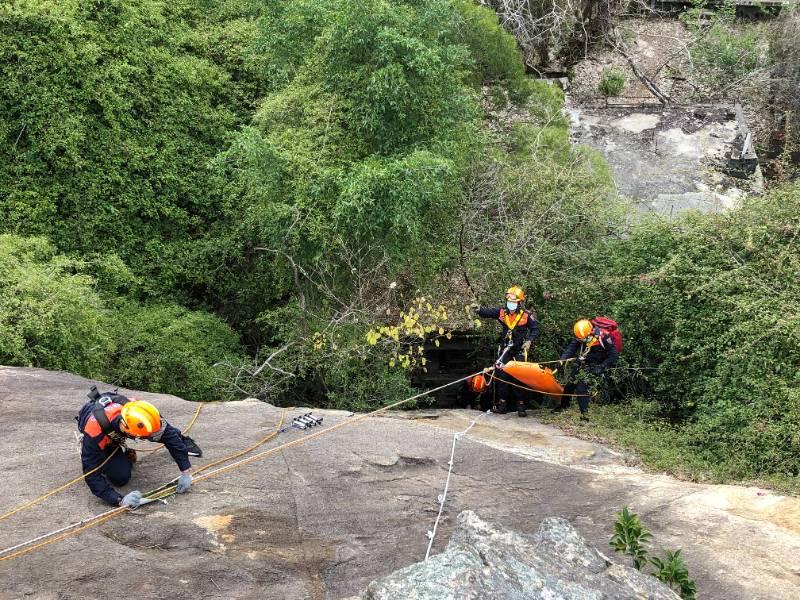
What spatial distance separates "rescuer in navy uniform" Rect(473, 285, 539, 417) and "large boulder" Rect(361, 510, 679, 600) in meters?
5.29

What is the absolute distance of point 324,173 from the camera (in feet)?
36.5

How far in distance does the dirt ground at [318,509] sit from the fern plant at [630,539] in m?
0.43

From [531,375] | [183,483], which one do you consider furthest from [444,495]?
[531,375]

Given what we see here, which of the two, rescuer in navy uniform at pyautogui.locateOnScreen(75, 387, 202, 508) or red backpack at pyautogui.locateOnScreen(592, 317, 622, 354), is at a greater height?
rescuer in navy uniform at pyautogui.locateOnScreen(75, 387, 202, 508)

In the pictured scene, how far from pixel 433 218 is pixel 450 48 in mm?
3099

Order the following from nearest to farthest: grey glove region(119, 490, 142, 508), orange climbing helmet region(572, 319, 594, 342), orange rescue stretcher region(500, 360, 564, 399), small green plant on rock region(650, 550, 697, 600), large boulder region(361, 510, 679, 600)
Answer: large boulder region(361, 510, 679, 600)
small green plant on rock region(650, 550, 697, 600)
grey glove region(119, 490, 142, 508)
orange climbing helmet region(572, 319, 594, 342)
orange rescue stretcher region(500, 360, 564, 399)

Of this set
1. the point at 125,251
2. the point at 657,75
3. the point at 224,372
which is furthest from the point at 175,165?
the point at 657,75

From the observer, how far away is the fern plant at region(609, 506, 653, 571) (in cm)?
555

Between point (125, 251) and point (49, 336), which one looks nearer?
point (49, 336)

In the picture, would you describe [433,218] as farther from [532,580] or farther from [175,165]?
[532,580]

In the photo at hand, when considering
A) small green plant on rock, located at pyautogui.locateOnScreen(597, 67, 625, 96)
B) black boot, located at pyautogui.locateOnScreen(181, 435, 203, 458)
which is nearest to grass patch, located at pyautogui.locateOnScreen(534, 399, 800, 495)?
black boot, located at pyautogui.locateOnScreen(181, 435, 203, 458)

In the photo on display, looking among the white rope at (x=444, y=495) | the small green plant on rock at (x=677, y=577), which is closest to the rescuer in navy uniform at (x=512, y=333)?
the white rope at (x=444, y=495)

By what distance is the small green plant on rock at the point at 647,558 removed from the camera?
17.1 ft

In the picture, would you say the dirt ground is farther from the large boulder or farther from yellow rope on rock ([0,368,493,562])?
the large boulder
